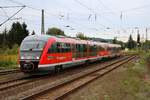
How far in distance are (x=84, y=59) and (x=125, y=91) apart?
A: 631 inches

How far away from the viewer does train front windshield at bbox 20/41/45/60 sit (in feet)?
60.3

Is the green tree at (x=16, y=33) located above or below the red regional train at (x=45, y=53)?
above

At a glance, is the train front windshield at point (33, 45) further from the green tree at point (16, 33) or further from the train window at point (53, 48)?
the green tree at point (16, 33)

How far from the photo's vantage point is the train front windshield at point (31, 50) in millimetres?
18391

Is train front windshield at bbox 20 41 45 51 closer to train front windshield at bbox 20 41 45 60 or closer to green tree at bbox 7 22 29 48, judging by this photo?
train front windshield at bbox 20 41 45 60

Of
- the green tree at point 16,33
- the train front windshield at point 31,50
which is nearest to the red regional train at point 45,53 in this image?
the train front windshield at point 31,50

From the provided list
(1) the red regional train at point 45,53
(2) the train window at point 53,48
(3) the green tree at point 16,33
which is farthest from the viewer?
(3) the green tree at point 16,33

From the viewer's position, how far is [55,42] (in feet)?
65.6

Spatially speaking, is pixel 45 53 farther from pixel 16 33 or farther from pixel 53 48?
pixel 16 33

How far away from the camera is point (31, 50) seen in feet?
61.3

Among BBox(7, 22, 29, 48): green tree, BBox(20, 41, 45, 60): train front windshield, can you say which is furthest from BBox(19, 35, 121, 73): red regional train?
BBox(7, 22, 29, 48): green tree

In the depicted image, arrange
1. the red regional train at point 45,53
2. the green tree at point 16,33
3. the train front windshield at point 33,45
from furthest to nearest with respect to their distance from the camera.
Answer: the green tree at point 16,33 < the train front windshield at point 33,45 < the red regional train at point 45,53

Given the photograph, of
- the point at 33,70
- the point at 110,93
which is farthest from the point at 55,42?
the point at 110,93

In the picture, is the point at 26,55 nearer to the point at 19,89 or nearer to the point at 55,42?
the point at 55,42
